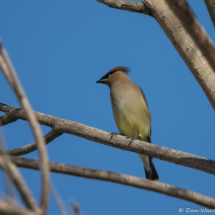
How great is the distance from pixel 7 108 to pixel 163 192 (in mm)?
2620

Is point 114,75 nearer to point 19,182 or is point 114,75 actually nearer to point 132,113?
point 132,113

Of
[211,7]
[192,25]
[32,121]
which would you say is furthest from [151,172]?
[32,121]

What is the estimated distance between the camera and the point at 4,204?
1.02m

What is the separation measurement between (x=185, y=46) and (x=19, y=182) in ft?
8.36

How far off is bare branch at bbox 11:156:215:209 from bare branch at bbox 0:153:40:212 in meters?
0.58

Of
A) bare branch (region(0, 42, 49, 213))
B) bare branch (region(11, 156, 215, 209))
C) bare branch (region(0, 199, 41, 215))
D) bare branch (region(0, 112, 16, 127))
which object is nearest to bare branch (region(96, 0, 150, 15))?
bare branch (region(0, 112, 16, 127))

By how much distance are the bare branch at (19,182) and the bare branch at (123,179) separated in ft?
1.90

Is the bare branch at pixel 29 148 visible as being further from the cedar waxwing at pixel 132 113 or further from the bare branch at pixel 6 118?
the cedar waxwing at pixel 132 113

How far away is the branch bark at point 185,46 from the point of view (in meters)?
2.99

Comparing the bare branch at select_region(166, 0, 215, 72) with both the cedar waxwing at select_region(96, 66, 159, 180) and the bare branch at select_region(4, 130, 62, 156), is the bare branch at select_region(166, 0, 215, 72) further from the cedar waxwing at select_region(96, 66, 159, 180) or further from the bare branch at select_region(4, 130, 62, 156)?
the cedar waxwing at select_region(96, 66, 159, 180)

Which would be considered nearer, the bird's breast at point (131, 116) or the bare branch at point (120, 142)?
the bare branch at point (120, 142)

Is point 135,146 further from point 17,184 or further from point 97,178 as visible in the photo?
point 17,184

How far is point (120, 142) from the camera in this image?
140 inches

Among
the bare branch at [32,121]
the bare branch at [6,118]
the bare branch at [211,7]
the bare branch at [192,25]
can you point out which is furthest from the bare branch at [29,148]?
the bare branch at [192,25]
